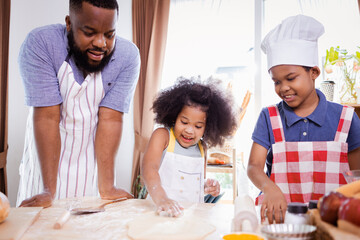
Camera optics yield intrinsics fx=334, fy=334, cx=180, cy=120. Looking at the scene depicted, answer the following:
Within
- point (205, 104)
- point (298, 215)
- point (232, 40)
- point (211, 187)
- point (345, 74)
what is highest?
point (232, 40)

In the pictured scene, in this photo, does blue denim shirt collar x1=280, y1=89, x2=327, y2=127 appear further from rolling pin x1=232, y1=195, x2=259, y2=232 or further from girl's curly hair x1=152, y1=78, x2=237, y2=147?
rolling pin x1=232, y1=195, x2=259, y2=232

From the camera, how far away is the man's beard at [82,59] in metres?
1.37

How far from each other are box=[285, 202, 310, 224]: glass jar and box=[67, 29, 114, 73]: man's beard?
3.26 ft

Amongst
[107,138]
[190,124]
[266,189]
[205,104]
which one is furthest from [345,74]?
[107,138]

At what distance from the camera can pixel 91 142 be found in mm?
1584

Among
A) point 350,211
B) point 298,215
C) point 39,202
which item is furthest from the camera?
point 39,202

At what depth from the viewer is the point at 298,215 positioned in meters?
0.72

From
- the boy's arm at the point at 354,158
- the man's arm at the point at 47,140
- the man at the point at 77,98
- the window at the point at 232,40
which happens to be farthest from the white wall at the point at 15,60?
the boy's arm at the point at 354,158

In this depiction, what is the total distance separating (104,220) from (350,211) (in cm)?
61

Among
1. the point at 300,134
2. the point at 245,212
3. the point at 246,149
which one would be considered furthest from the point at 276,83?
the point at 246,149

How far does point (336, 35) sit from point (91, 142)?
240 cm

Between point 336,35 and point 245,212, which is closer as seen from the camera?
point 245,212

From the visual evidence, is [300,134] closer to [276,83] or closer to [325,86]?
[276,83]

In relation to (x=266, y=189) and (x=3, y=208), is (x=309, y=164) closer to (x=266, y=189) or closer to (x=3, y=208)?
(x=266, y=189)
